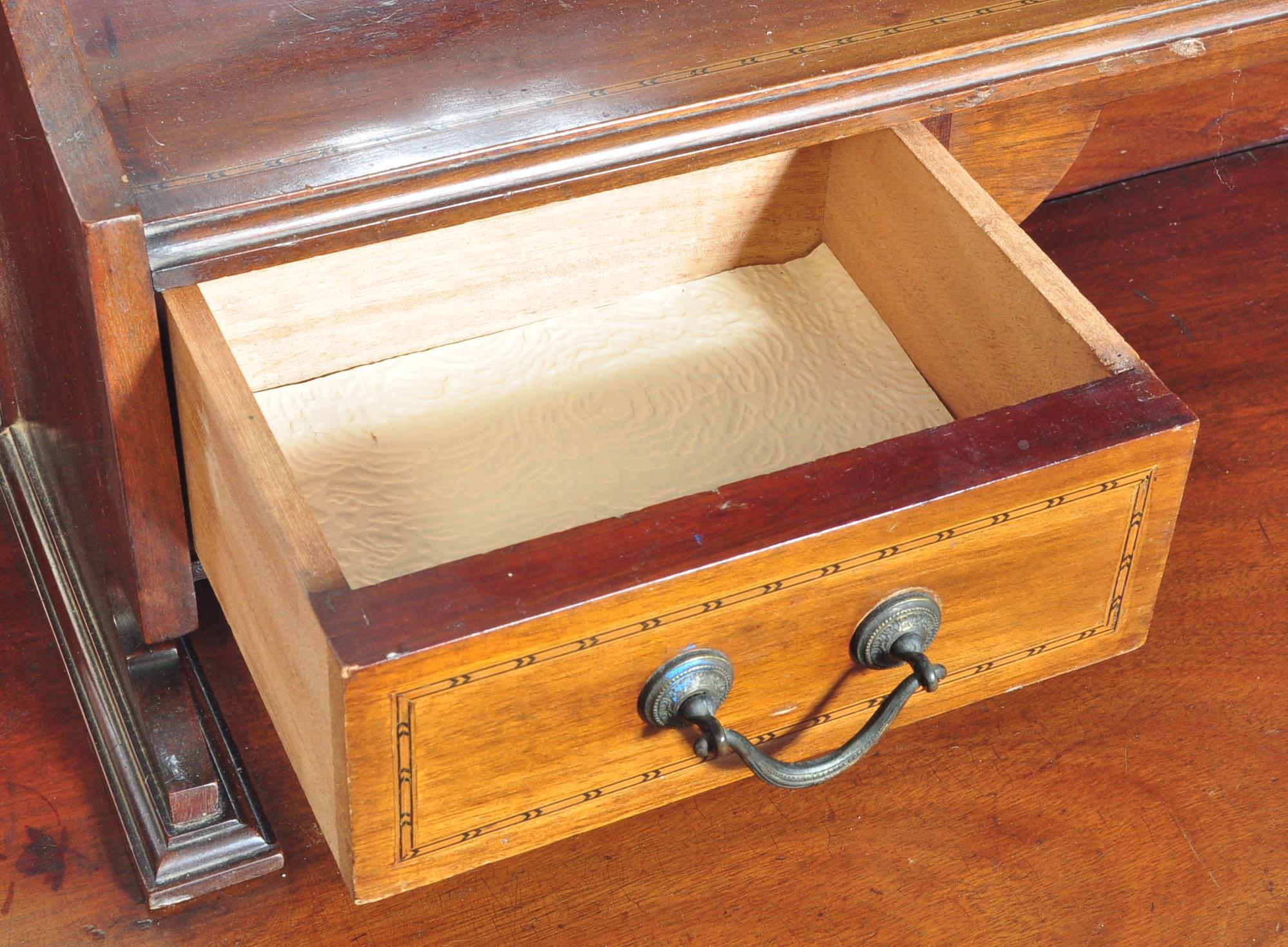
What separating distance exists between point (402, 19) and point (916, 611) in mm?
469

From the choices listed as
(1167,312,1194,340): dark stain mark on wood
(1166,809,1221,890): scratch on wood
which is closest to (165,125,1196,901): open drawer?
(1166,809,1221,890): scratch on wood

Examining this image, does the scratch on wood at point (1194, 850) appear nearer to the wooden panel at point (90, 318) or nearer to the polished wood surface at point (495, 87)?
the polished wood surface at point (495, 87)

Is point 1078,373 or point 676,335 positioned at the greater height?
point 1078,373

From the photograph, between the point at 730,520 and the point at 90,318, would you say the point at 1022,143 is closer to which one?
the point at 730,520

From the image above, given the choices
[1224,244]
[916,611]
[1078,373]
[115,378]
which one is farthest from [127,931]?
[1224,244]

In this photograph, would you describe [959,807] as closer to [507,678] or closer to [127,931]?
[507,678]

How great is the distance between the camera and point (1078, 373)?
817 mm

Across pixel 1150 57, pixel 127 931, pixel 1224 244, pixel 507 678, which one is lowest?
pixel 127 931

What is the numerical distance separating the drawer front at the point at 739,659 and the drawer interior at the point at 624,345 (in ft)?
0.50

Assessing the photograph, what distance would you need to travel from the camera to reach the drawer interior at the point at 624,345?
952mm

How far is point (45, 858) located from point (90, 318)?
0.30 m

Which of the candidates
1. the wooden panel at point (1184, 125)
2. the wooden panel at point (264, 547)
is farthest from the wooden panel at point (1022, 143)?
the wooden panel at point (264, 547)

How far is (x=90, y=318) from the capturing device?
2.42ft

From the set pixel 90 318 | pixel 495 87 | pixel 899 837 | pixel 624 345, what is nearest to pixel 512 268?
pixel 624 345
